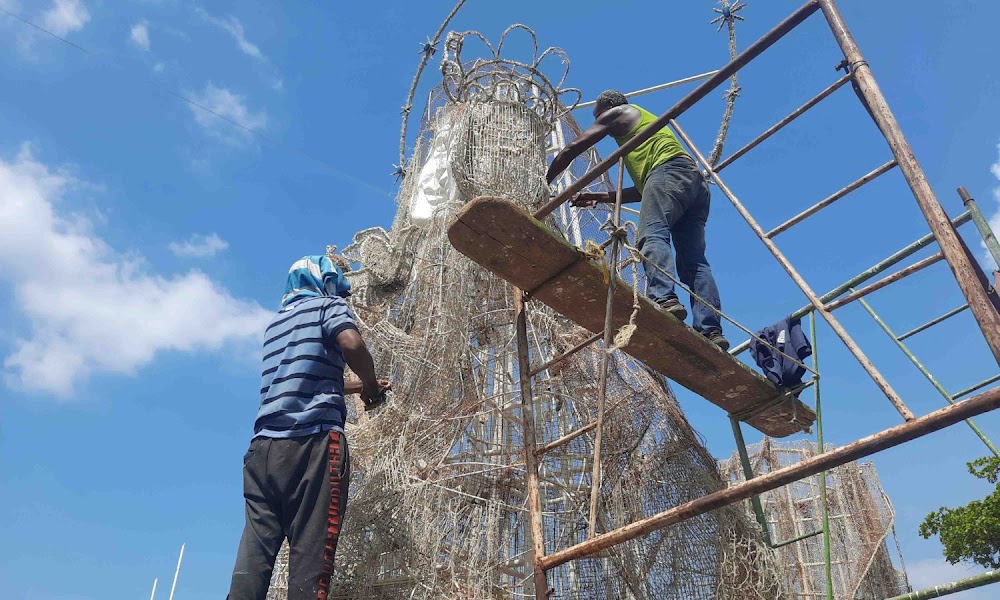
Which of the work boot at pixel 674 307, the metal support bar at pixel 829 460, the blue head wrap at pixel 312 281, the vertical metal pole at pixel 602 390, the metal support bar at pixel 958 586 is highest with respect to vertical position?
the blue head wrap at pixel 312 281

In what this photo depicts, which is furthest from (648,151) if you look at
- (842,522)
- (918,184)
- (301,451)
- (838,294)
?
(842,522)

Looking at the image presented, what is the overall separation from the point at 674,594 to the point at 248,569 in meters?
2.36

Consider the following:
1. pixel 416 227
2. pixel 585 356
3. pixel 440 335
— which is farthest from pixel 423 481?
pixel 416 227

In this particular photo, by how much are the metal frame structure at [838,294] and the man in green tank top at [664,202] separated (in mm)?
377

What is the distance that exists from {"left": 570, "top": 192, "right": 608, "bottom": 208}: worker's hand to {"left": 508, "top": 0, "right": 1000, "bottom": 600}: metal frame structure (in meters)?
0.73

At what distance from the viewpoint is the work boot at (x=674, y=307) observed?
3.65 metres

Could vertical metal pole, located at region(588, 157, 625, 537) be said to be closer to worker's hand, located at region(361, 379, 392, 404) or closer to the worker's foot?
the worker's foot

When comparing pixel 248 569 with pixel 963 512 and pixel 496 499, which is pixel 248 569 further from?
pixel 963 512

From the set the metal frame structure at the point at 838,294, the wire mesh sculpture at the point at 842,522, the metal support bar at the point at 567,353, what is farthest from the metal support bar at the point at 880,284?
the wire mesh sculpture at the point at 842,522

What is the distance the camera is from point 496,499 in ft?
15.2

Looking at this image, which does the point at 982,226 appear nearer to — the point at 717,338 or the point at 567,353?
the point at 717,338

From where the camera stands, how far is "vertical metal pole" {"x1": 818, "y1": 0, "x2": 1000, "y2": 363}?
226 cm

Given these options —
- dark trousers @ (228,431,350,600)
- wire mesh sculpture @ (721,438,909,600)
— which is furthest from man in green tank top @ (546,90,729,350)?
wire mesh sculpture @ (721,438,909,600)

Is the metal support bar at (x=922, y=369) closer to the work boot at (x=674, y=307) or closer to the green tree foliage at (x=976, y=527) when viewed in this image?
the work boot at (x=674, y=307)
